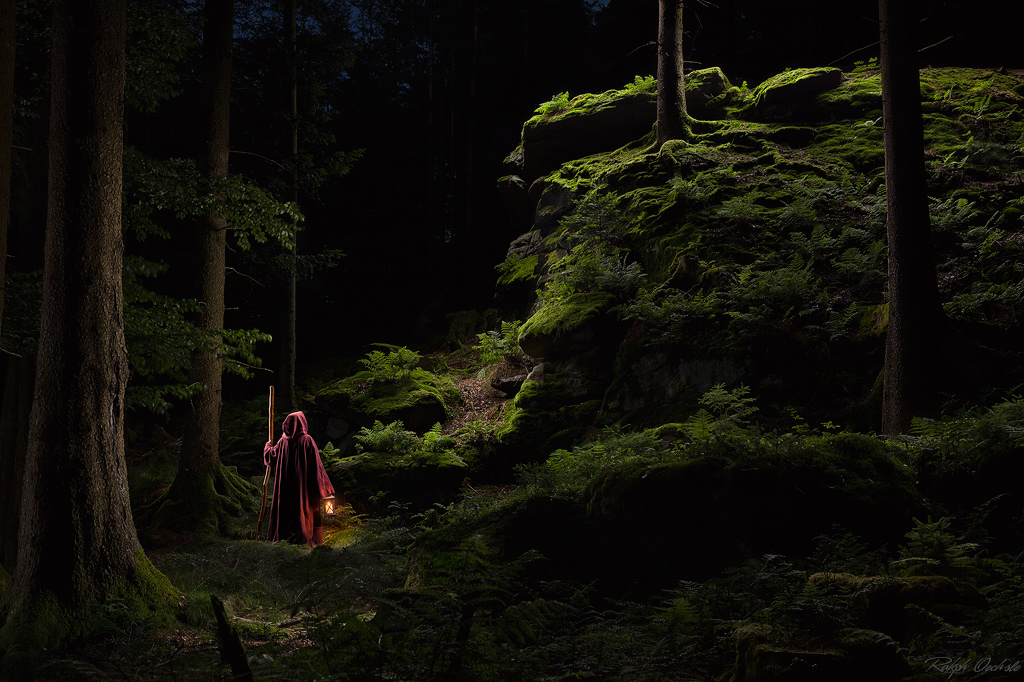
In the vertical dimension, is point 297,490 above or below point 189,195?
below

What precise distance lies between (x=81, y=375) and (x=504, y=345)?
936cm

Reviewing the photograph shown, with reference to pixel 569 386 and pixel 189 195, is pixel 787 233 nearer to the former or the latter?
pixel 569 386

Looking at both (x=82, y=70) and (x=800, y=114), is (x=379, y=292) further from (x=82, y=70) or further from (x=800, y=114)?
(x=82, y=70)

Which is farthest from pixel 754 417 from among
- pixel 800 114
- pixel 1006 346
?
pixel 800 114

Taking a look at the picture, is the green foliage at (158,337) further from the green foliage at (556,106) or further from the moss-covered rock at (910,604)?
the green foliage at (556,106)

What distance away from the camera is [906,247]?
24.1ft

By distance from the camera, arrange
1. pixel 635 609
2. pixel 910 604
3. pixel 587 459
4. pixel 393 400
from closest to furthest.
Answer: pixel 910 604 → pixel 635 609 → pixel 587 459 → pixel 393 400

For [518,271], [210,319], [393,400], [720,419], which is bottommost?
[720,419]

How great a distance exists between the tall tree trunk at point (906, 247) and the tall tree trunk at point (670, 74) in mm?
6716

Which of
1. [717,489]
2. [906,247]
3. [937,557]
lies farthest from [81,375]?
[906,247]

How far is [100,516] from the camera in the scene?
5.75 m

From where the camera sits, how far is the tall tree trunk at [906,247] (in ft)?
22.8

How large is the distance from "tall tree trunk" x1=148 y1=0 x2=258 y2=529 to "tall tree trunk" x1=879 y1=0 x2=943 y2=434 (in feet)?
33.1

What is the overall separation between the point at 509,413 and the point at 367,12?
23.5 m
